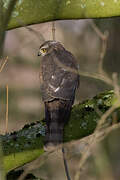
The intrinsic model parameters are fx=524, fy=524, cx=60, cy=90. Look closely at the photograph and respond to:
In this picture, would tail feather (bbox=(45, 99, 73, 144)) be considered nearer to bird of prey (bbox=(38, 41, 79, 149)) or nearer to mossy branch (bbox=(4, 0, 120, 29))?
bird of prey (bbox=(38, 41, 79, 149))

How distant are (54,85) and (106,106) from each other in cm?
106

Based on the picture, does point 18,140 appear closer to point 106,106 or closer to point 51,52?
point 106,106

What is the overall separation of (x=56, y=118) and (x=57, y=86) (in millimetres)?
405

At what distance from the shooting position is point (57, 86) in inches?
162

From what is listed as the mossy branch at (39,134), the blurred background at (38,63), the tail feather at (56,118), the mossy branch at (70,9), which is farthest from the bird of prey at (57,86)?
the blurred background at (38,63)

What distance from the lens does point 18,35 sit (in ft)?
38.8

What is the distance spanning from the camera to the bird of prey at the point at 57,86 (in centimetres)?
373

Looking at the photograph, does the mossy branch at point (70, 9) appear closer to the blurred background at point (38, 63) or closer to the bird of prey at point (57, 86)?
the bird of prey at point (57, 86)

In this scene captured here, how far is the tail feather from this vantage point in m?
3.22

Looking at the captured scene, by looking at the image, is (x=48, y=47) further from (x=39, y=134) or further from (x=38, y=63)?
(x=38, y=63)

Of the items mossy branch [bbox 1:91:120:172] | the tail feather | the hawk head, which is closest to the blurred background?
the hawk head

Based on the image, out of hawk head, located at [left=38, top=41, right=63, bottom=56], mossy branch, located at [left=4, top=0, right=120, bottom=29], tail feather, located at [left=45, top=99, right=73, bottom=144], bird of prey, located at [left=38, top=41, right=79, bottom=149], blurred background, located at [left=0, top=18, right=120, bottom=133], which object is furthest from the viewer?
blurred background, located at [left=0, top=18, right=120, bottom=133]

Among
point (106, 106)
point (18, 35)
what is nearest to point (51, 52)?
point (106, 106)

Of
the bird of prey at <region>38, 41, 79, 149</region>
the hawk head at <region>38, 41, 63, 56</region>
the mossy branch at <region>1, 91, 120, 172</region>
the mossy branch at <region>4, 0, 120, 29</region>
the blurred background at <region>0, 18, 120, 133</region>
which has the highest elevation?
the blurred background at <region>0, 18, 120, 133</region>
